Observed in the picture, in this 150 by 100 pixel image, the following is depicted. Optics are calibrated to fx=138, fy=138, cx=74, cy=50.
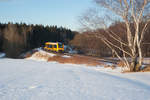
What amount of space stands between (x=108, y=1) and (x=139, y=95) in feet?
31.1

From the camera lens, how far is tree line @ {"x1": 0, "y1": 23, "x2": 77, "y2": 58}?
Answer: 52.8m

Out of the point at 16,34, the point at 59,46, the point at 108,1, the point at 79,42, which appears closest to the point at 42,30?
the point at 16,34

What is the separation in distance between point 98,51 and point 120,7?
3178cm

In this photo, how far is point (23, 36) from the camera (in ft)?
202

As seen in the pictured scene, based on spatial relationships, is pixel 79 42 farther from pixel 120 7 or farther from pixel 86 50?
pixel 120 7

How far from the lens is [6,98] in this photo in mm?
4602

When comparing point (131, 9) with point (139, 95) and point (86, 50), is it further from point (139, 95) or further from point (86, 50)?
point (86, 50)

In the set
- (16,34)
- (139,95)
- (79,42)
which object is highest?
(16,34)

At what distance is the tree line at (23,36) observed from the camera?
173 ft

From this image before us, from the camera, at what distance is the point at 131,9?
1210 centimetres

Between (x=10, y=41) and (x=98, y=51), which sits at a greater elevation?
(x=10, y=41)

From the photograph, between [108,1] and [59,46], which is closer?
[108,1]

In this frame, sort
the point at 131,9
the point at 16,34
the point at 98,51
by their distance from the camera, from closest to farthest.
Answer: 1. the point at 131,9
2. the point at 98,51
3. the point at 16,34

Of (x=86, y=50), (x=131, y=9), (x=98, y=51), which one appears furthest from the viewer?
(x=86, y=50)
